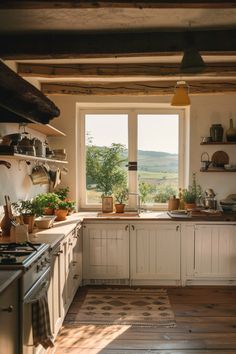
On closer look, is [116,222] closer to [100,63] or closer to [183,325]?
[183,325]

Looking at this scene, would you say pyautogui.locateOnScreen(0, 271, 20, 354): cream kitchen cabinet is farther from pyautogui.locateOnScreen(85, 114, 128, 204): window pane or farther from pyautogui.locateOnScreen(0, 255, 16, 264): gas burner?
pyautogui.locateOnScreen(85, 114, 128, 204): window pane

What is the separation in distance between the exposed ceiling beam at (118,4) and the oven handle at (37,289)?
1.88 meters

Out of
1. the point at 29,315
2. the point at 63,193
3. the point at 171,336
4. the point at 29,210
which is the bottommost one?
the point at 171,336

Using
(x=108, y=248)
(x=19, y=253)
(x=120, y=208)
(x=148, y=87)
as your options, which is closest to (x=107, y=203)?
(x=120, y=208)

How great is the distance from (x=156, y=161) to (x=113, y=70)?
1.57m

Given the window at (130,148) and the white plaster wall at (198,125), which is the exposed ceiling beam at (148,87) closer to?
the white plaster wall at (198,125)

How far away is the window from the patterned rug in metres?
1.36

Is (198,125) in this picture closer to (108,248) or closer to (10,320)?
(108,248)

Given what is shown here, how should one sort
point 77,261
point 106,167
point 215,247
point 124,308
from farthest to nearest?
point 106,167 < point 215,247 < point 77,261 < point 124,308

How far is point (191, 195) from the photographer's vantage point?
4602 millimetres

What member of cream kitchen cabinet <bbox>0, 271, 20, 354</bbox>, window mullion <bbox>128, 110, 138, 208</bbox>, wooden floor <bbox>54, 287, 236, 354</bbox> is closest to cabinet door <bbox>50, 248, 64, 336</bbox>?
wooden floor <bbox>54, 287, 236, 354</bbox>

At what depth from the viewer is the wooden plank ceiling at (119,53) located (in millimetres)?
2502

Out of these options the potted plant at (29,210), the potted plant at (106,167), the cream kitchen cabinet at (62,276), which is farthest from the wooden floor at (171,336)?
the potted plant at (106,167)

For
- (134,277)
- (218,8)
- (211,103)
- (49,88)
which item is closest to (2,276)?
(218,8)
